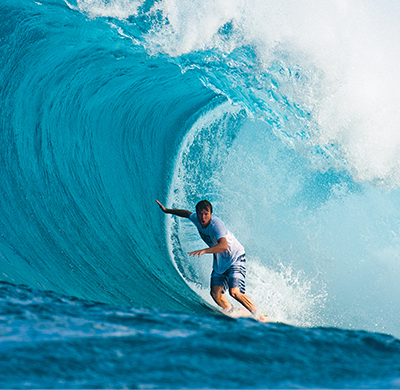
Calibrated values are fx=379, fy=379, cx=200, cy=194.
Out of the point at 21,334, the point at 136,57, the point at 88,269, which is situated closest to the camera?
the point at 21,334

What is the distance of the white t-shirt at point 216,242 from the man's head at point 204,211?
0.06 m

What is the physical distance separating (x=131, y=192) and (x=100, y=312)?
3684 millimetres

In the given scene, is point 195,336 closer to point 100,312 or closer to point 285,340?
point 285,340

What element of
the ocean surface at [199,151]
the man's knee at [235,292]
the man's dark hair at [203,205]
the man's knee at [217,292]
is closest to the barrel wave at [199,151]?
the ocean surface at [199,151]

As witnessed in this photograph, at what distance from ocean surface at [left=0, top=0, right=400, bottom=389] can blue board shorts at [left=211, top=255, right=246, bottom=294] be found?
64 cm

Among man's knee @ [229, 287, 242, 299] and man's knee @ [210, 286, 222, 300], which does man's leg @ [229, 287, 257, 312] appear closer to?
man's knee @ [229, 287, 242, 299]

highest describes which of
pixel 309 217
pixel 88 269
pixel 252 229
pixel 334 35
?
pixel 334 35

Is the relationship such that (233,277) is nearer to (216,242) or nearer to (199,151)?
(216,242)

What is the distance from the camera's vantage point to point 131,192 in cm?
597

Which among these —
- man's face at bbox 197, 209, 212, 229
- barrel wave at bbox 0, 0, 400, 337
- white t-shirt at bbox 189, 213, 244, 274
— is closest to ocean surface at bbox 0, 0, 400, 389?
barrel wave at bbox 0, 0, 400, 337

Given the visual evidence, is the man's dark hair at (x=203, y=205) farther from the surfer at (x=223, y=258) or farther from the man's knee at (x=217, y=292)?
the man's knee at (x=217, y=292)

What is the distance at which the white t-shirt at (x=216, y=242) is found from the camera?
3621 mm

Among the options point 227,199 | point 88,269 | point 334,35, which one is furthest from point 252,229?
point 334,35

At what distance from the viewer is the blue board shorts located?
12.5 feet
